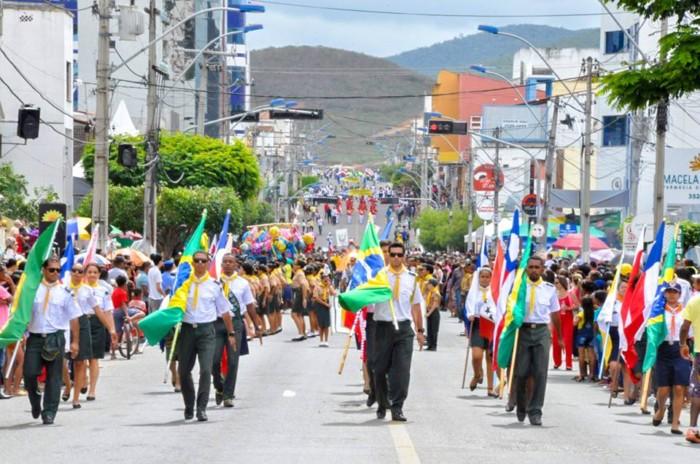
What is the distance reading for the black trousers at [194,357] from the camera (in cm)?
1752

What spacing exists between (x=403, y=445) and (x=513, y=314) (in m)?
3.78

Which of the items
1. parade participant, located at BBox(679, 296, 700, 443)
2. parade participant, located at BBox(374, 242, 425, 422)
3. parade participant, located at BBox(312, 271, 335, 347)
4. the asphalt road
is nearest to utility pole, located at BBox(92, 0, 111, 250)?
parade participant, located at BBox(312, 271, 335, 347)

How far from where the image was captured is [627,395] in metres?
21.5

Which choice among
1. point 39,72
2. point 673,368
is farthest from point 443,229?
point 673,368

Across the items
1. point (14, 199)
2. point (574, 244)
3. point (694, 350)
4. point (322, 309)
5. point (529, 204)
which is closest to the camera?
point (694, 350)

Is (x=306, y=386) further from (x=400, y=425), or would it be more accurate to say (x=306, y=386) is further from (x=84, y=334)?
(x=400, y=425)

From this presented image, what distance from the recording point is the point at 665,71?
18.1 metres

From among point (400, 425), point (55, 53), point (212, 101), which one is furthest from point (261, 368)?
point (212, 101)

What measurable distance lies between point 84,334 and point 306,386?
410 cm

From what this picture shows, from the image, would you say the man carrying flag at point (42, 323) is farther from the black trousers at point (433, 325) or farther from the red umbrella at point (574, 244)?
the red umbrella at point (574, 244)

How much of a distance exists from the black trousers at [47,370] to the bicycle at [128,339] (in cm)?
1105

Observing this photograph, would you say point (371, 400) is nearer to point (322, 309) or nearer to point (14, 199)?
point (322, 309)

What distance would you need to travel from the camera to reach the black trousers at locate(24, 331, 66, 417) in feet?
56.7

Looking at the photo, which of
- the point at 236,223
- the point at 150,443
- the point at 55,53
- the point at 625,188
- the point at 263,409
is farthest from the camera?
the point at 625,188
